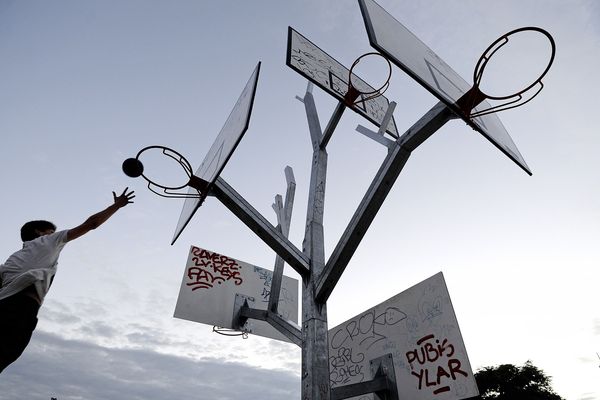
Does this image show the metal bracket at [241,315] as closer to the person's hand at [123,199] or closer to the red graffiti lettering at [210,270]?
the red graffiti lettering at [210,270]

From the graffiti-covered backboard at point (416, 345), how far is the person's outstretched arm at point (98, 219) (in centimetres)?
344

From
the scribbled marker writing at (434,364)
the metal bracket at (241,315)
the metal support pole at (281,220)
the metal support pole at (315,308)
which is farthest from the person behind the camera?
the metal bracket at (241,315)

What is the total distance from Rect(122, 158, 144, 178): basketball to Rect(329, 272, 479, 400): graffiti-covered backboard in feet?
11.3

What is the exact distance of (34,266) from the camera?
6.75ft

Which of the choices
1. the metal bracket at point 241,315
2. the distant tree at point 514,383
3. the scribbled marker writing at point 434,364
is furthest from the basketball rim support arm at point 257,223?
the distant tree at point 514,383

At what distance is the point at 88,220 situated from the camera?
2252 mm

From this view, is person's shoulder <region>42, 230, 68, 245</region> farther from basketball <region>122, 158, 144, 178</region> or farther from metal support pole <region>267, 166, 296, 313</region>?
metal support pole <region>267, 166, 296, 313</region>

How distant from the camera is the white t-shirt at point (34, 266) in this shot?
1.96m

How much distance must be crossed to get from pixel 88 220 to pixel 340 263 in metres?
2.19

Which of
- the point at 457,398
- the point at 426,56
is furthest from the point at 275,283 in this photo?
the point at 426,56

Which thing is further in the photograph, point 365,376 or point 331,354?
point 331,354

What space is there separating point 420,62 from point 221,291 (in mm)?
5026

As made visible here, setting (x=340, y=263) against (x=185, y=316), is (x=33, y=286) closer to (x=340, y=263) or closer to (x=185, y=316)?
(x=340, y=263)

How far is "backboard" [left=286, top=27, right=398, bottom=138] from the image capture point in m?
5.04
